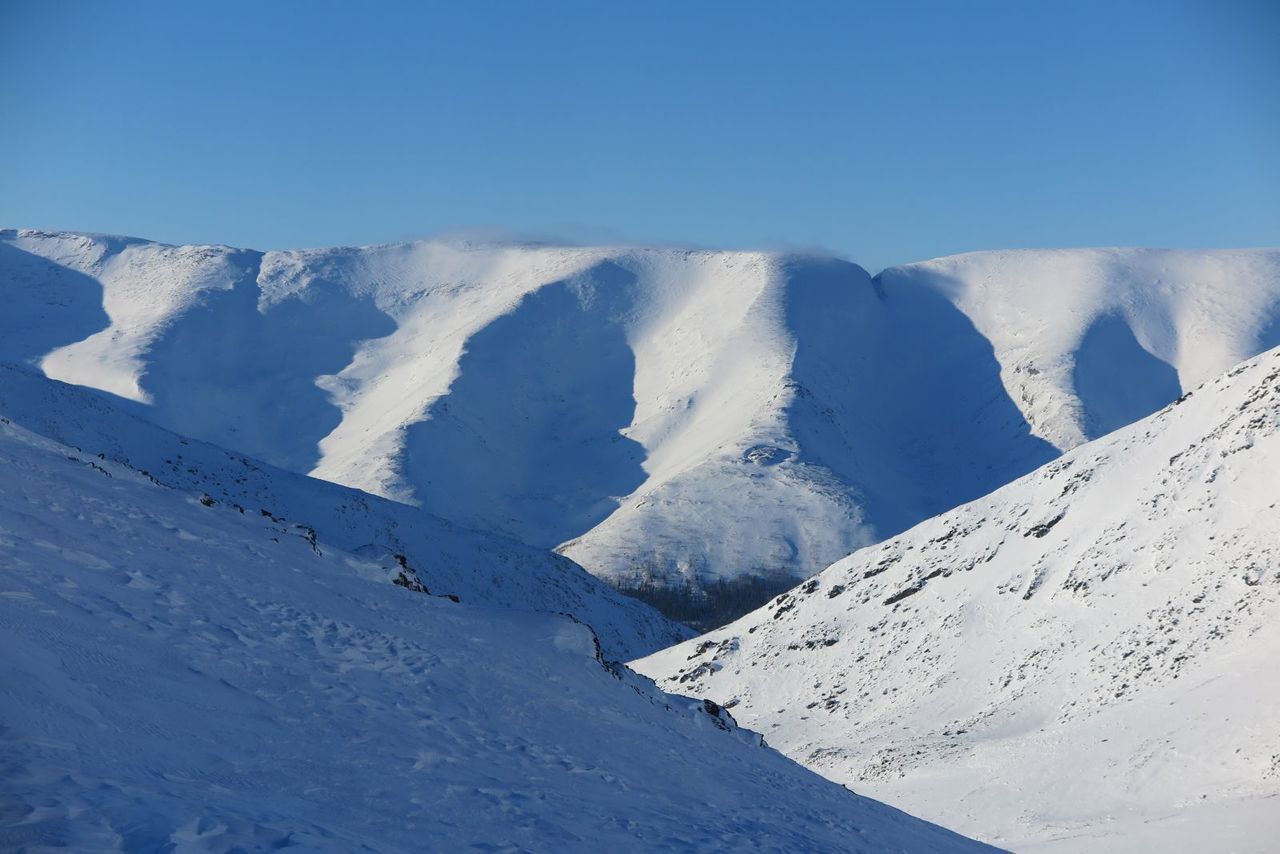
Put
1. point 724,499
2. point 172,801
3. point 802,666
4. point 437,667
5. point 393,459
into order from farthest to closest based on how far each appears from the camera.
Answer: point 393,459 → point 724,499 → point 802,666 → point 437,667 → point 172,801

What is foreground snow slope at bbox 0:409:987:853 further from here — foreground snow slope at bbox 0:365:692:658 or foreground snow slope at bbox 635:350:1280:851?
foreground snow slope at bbox 0:365:692:658

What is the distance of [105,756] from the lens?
11211 millimetres

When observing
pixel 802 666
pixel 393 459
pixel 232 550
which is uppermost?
pixel 393 459

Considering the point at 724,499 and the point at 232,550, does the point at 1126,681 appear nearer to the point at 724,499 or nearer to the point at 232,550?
the point at 232,550

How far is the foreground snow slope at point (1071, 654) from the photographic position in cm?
3288

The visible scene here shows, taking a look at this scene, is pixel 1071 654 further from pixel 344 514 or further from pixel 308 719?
pixel 344 514

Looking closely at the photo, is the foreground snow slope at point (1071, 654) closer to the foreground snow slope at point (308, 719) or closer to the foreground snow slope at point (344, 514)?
the foreground snow slope at point (344, 514)

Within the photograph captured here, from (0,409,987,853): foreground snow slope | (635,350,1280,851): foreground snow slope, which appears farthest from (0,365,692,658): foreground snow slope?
(0,409,987,853): foreground snow slope

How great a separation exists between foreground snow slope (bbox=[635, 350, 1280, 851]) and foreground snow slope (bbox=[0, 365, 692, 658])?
43.6 ft

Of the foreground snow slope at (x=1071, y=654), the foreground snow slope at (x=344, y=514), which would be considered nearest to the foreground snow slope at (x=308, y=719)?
the foreground snow slope at (x=1071, y=654)

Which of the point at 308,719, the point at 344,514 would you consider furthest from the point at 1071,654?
the point at 344,514

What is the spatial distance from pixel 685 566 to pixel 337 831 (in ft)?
427

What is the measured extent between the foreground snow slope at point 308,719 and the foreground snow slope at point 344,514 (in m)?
43.7

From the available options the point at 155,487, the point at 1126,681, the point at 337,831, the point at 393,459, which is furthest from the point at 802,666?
the point at 393,459
